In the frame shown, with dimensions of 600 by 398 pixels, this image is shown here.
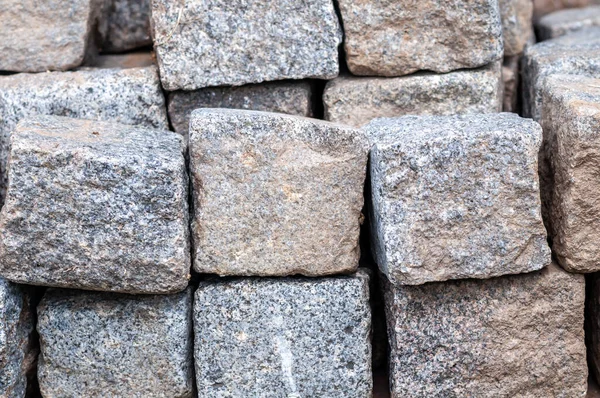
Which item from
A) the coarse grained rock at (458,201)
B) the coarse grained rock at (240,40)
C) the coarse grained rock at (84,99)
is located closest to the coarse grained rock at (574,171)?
the coarse grained rock at (458,201)

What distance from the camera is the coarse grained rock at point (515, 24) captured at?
10.9 ft

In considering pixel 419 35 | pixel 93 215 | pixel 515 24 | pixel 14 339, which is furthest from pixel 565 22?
pixel 14 339

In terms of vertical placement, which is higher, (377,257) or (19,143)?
(19,143)

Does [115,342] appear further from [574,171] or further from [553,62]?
[553,62]

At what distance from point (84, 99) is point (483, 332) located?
5.09 feet

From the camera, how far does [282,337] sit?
270 centimetres

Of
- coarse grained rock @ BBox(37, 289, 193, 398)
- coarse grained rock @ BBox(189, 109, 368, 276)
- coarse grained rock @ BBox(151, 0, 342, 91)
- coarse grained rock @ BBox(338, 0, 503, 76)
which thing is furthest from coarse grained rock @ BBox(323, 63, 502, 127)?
coarse grained rock @ BBox(37, 289, 193, 398)

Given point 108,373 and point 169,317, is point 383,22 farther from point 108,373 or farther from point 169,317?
point 108,373

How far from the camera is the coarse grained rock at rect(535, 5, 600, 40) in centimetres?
373

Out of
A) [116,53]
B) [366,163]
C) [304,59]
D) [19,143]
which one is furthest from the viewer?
[116,53]

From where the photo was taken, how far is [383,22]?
293 cm

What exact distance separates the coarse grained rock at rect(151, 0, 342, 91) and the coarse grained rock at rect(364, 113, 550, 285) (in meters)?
0.50

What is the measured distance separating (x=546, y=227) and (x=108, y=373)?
4.91 ft

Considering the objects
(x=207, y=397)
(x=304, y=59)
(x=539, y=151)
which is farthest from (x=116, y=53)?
(x=539, y=151)
